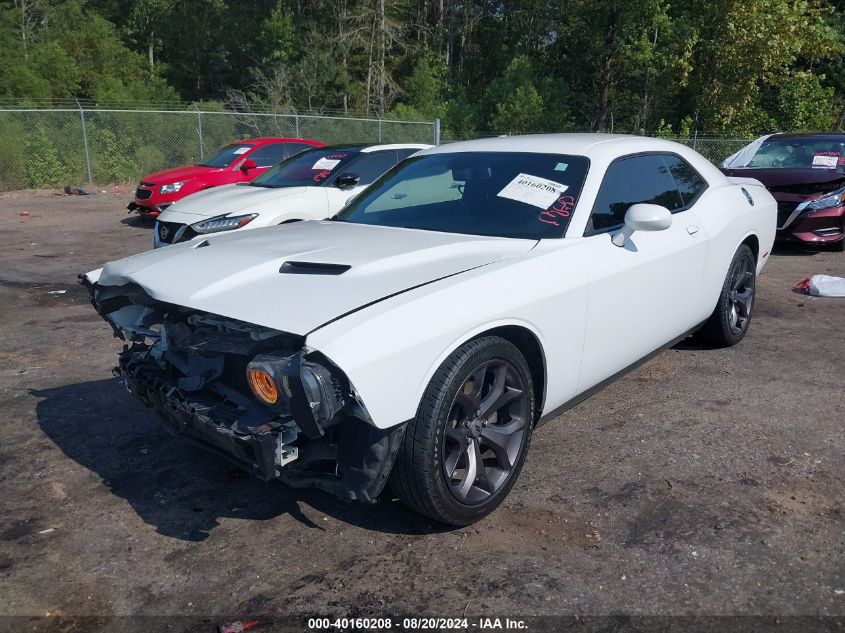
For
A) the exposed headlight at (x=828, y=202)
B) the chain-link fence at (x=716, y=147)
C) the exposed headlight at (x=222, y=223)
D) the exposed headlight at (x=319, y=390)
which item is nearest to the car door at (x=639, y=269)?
the exposed headlight at (x=319, y=390)

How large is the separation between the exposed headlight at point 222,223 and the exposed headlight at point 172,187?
4867 millimetres

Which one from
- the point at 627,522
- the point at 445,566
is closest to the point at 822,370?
the point at 627,522

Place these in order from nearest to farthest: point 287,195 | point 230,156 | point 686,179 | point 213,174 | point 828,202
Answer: point 686,179 → point 287,195 → point 828,202 → point 213,174 → point 230,156

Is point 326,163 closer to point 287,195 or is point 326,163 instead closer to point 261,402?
point 287,195

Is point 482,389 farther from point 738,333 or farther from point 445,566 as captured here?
point 738,333

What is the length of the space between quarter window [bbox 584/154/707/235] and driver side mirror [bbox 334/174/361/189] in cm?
435

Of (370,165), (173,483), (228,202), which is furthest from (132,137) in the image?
(173,483)

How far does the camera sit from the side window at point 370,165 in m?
8.75

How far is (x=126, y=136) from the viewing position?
19.1 m

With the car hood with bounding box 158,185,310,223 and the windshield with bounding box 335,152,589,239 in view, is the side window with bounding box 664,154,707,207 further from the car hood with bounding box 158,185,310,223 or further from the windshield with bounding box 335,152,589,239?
the car hood with bounding box 158,185,310,223

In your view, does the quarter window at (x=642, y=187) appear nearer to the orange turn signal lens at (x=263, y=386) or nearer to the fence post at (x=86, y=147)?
the orange turn signal lens at (x=263, y=386)

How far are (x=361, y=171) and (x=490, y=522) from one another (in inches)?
247

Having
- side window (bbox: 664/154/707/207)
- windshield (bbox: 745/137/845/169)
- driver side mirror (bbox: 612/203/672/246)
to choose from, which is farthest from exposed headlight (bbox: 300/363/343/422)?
windshield (bbox: 745/137/845/169)

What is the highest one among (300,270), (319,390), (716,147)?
(300,270)
